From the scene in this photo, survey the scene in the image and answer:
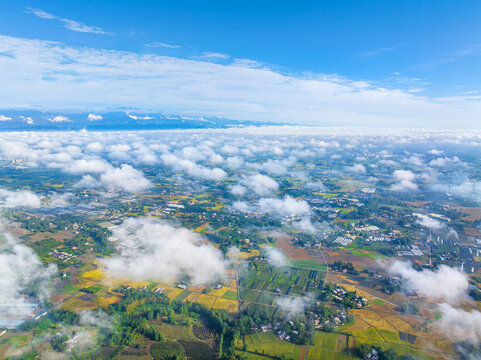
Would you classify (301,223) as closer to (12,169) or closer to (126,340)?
(126,340)

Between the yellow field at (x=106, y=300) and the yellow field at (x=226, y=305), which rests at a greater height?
the yellow field at (x=226, y=305)

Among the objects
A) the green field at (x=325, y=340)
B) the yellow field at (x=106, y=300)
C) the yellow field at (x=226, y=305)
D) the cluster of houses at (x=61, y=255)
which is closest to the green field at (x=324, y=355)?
the green field at (x=325, y=340)

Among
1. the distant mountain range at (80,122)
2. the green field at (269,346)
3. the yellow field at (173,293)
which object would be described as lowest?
the yellow field at (173,293)

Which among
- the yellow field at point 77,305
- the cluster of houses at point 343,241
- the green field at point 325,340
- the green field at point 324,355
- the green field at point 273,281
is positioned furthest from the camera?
the cluster of houses at point 343,241

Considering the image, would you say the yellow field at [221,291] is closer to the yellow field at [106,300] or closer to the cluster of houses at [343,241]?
the yellow field at [106,300]

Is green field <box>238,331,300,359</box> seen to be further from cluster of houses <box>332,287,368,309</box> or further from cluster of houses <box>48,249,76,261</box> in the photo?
cluster of houses <box>48,249,76,261</box>

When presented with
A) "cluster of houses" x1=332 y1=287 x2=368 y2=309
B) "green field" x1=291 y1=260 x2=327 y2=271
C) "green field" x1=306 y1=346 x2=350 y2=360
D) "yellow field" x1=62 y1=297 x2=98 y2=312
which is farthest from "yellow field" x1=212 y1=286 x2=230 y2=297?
"yellow field" x1=62 y1=297 x2=98 y2=312

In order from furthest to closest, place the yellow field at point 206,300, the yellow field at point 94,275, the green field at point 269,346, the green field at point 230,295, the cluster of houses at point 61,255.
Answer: the cluster of houses at point 61,255
the yellow field at point 94,275
the green field at point 230,295
the yellow field at point 206,300
the green field at point 269,346

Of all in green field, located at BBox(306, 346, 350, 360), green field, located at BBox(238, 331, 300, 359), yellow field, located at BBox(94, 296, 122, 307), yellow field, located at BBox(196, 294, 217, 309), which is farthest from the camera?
yellow field, located at BBox(196, 294, 217, 309)

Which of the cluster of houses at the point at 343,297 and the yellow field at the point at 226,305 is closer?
the yellow field at the point at 226,305

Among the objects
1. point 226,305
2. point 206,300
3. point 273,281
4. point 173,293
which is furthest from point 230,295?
point 173,293

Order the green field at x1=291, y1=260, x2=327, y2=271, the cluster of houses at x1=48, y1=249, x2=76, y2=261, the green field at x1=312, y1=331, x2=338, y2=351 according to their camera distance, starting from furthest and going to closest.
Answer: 1. the cluster of houses at x1=48, y1=249, x2=76, y2=261
2. the green field at x1=291, y1=260, x2=327, y2=271
3. the green field at x1=312, y1=331, x2=338, y2=351

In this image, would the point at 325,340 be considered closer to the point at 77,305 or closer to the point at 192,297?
the point at 192,297
